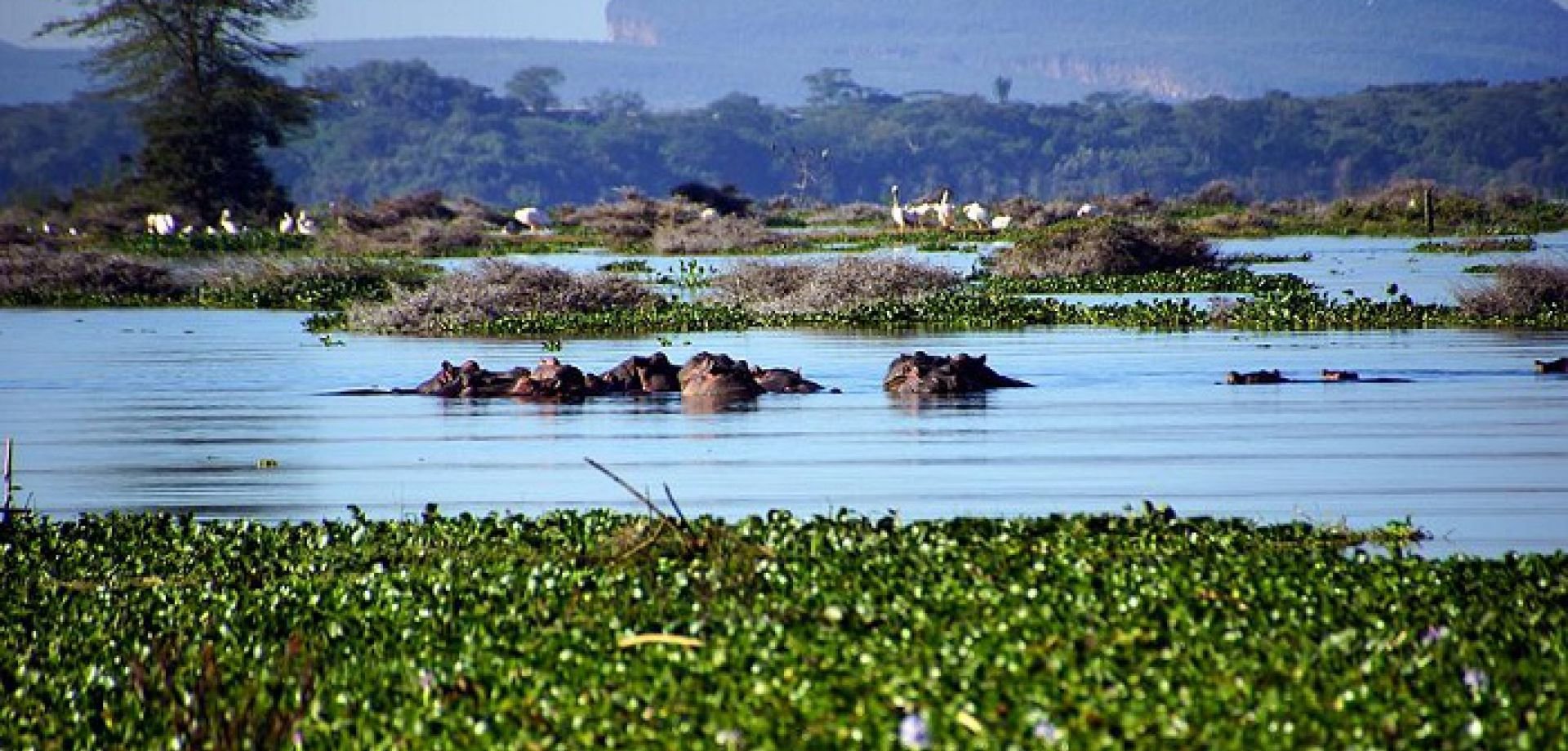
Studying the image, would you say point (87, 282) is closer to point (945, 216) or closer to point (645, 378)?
point (645, 378)

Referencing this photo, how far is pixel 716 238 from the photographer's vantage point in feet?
231

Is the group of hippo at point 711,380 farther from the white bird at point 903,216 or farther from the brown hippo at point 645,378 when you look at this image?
the white bird at point 903,216

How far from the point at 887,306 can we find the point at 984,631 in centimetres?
3042

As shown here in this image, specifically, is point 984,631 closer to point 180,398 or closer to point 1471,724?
point 1471,724

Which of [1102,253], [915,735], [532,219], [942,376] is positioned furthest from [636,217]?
[915,735]

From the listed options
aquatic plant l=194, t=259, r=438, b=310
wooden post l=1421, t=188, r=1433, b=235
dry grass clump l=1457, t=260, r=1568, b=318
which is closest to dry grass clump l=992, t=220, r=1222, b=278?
aquatic plant l=194, t=259, r=438, b=310

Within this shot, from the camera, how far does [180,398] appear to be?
1142 inches

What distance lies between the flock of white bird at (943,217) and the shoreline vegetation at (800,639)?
6283cm

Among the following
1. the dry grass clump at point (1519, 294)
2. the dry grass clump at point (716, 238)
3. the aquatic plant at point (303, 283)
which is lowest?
the dry grass clump at point (1519, 294)

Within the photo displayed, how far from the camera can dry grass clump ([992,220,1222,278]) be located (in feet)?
166

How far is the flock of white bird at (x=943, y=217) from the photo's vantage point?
7762 cm

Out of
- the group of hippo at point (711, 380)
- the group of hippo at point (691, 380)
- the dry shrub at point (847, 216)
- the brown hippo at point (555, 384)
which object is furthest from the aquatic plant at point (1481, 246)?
the brown hippo at point (555, 384)

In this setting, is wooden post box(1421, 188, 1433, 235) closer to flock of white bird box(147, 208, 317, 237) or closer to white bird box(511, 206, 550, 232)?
white bird box(511, 206, 550, 232)

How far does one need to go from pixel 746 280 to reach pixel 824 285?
158cm
